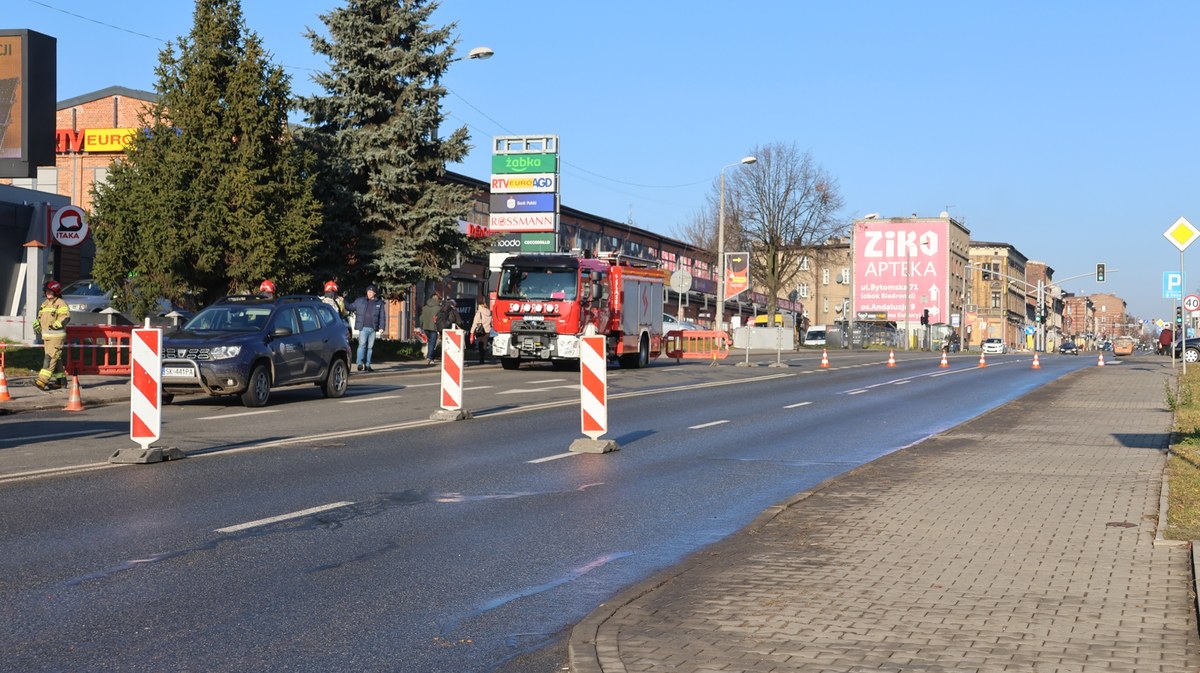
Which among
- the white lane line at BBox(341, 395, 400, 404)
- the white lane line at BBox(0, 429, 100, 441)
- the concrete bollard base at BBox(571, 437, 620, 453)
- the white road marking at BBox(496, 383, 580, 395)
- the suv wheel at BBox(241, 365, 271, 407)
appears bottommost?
the white lane line at BBox(0, 429, 100, 441)

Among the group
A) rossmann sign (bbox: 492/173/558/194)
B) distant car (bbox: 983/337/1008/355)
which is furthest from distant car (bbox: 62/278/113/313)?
distant car (bbox: 983/337/1008/355)

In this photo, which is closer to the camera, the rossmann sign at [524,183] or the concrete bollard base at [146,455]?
the concrete bollard base at [146,455]

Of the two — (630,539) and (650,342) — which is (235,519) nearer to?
(630,539)

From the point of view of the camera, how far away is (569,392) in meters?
24.6

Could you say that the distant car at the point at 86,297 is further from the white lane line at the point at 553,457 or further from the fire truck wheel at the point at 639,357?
the white lane line at the point at 553,457

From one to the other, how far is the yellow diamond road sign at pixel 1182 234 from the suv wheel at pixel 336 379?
15.3 m

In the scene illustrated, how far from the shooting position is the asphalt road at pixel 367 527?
600cm

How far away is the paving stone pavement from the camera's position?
5.57 metres

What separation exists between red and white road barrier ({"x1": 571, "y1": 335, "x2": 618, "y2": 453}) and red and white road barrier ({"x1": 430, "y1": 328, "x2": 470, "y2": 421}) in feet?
11.2

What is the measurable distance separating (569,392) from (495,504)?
14.2m

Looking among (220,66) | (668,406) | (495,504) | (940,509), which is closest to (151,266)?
(220,66)

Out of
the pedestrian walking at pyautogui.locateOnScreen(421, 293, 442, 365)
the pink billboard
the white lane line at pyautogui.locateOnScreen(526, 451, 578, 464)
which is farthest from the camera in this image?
the pink billboard

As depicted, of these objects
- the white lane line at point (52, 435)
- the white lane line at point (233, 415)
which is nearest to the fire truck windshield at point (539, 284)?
the white lane line at point (233, 415)

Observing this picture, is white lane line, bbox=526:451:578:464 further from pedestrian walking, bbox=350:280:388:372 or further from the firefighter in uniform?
pedestrian walking, bbox=350:280:388:372
